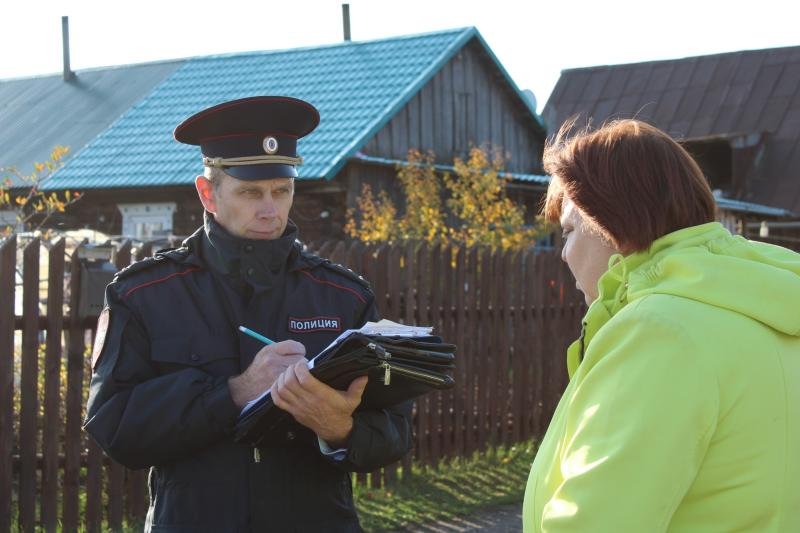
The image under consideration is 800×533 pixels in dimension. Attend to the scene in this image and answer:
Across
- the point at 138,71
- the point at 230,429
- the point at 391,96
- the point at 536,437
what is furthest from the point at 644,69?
the point at 230,429

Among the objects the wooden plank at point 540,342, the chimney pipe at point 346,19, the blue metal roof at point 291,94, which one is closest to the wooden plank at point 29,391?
the wooden plank at point 540,342

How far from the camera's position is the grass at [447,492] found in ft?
23.7

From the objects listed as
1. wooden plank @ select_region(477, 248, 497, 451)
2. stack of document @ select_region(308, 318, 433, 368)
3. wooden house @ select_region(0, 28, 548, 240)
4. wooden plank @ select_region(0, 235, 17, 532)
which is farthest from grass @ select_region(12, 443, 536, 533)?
wooden house @ select_region(0, 28, 548, 240)

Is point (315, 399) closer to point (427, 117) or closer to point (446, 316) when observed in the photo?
point (446, 316)

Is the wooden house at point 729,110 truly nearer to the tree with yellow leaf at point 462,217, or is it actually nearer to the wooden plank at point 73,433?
the tree with yellow leaf at point 462,217

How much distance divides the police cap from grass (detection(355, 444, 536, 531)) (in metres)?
3.98

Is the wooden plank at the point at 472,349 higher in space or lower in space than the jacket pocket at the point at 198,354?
lower

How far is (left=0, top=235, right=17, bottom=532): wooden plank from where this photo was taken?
582 centimetres

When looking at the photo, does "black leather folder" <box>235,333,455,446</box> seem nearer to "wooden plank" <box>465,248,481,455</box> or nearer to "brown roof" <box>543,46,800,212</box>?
"wooden plank" <box>465,248,481,455</box>

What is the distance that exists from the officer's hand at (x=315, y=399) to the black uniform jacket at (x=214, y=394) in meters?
0.11

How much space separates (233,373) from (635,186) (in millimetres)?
1377

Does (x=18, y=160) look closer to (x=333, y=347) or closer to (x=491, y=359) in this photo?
(x=491, y=359)

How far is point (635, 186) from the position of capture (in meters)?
2.20

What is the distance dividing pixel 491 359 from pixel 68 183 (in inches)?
507
